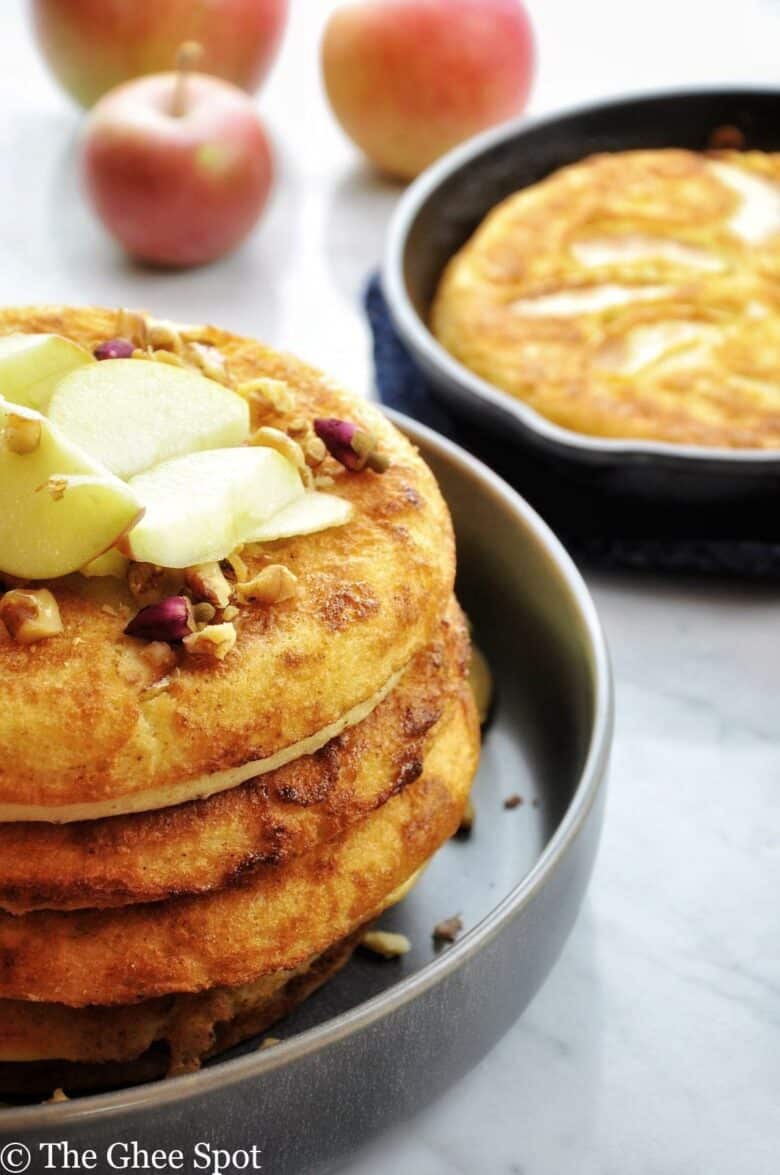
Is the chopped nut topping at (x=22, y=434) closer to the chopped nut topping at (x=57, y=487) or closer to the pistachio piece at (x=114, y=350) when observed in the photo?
the chopped nut topping at (x=57, y=487)

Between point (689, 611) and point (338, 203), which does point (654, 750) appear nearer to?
point (689, 611)

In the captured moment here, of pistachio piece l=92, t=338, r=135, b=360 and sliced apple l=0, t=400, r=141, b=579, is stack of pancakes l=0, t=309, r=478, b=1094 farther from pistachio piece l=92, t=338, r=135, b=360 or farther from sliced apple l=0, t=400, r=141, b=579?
pistachio piece l=92, t=338, r=135, b=360

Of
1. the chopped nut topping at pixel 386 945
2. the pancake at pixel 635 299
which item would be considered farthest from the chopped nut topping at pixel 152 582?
the pancake at pixel 635 299

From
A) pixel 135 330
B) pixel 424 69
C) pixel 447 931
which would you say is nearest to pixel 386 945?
pixel 447 931

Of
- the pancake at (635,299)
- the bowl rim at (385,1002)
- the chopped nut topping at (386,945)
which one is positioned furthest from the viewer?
the pancake at (635,299)

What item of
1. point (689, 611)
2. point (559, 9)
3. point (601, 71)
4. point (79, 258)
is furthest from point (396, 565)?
point (559, 9)

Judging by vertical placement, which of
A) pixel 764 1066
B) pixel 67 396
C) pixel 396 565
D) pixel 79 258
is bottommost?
pixel 764 1066
